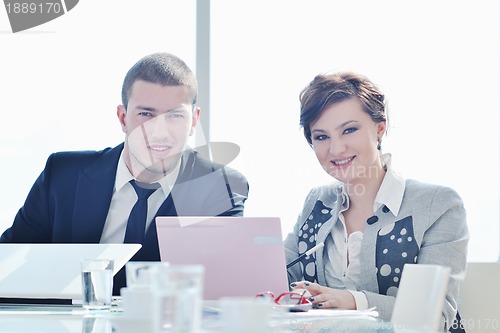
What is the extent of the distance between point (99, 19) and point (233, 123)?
33.3 inches

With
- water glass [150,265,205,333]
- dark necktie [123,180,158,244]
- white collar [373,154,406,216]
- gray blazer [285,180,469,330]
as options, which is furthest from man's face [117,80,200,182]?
water glass [150,265,205,333]

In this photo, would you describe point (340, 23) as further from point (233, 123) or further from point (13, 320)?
point (13, 320)

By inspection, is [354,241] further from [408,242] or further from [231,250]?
[231,250]

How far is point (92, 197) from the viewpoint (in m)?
2.66

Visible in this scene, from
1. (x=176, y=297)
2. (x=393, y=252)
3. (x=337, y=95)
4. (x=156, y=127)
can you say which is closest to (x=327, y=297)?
(x=393, y=252)

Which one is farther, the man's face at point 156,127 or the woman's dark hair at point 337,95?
the man's face at point 156,127

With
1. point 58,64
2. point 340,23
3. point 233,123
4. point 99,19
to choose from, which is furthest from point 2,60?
point 340,23

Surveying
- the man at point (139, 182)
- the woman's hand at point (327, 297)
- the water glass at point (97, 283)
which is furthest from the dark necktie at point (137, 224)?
the water glass at point (97, 283)

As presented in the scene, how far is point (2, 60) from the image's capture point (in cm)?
377

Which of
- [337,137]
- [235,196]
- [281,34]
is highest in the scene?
[281,34]

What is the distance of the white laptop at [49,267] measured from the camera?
190cm

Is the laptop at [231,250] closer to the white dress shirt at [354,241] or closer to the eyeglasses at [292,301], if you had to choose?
the eyeglasses at [292,301]

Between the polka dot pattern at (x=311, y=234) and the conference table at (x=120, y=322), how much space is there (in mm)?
809

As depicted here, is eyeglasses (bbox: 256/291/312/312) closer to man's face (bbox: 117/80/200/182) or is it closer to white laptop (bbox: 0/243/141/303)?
white laptop (bbox: 0/243/141/303)
